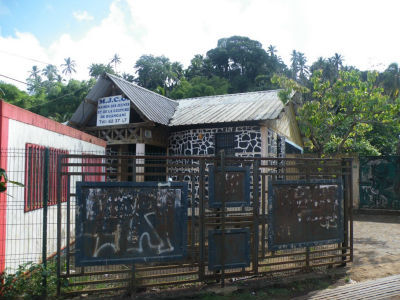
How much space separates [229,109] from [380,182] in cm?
667

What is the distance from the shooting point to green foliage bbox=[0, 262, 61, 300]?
14.9 ft

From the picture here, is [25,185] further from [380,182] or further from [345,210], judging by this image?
[380,182]

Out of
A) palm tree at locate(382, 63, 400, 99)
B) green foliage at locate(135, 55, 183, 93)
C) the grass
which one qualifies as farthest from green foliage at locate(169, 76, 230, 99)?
the grass

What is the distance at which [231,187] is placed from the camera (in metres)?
5.22

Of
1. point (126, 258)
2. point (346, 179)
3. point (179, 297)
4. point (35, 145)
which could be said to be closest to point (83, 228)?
point (126, 258)

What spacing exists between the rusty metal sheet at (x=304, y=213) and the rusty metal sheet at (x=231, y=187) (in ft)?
1.51

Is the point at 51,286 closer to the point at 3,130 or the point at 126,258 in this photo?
the point at 126,258

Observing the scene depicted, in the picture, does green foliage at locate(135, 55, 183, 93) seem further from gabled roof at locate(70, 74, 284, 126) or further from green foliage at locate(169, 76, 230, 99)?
gabled roof at locate(70, 74, 284, 126)

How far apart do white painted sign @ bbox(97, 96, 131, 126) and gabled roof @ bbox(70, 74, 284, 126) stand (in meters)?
0.38

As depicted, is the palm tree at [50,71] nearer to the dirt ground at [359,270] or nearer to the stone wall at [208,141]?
the stone wall at [208,141]

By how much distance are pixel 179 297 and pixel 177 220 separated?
108cm

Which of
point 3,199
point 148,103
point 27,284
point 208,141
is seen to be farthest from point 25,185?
point 148,103

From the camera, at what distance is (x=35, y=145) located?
6.11m

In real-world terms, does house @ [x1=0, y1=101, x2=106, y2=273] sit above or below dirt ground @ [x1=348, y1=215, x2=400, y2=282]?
above
